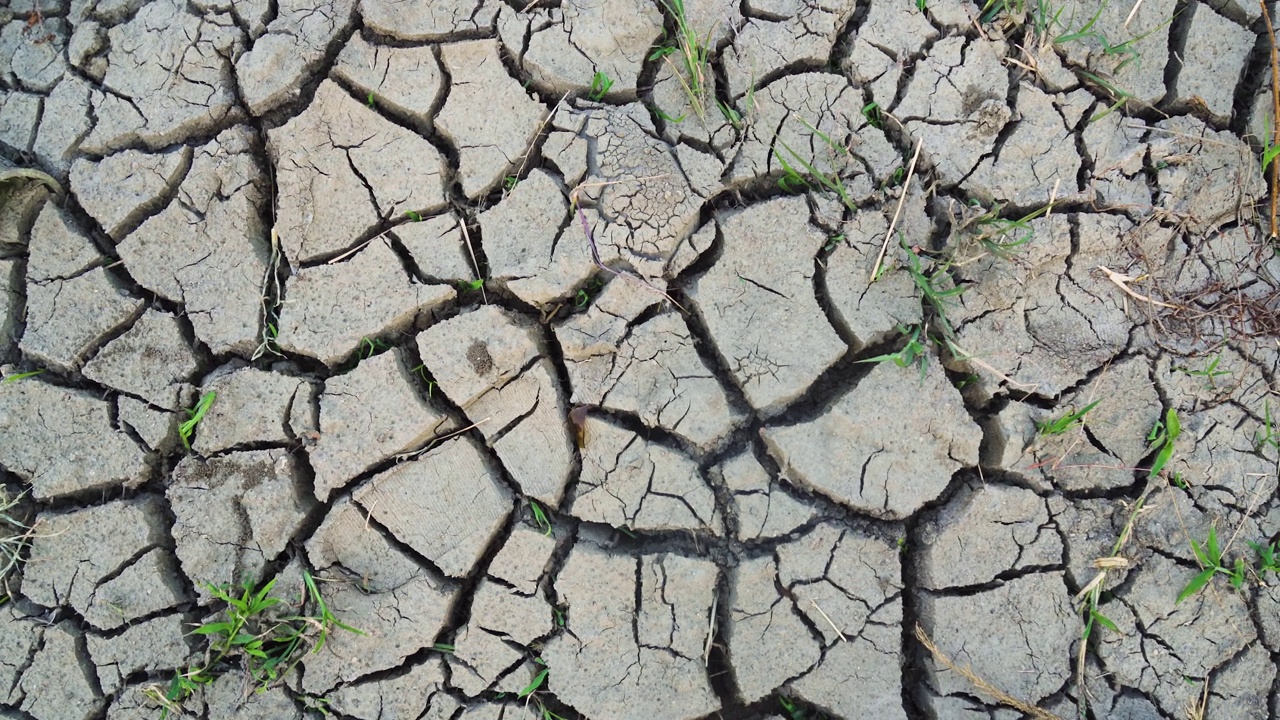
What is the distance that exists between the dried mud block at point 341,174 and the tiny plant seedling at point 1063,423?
1.68 m

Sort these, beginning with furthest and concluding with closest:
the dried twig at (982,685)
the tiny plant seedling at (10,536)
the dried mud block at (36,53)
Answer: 1. the dried mud block at (36,53)
2. the tiny plant seedling at (10,536)
3. the dried twig at (982,685)

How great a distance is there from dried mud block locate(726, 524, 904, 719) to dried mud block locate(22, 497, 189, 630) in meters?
1.45

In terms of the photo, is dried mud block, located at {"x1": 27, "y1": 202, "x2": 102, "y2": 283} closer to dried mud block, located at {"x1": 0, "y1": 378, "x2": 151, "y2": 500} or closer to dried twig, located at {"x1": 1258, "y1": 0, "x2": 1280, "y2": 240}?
dried mud block, located at {"x1": 0, "y1": 378, "x2": 151, "y2": 500}

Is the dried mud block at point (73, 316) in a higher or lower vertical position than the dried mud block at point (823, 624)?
higher

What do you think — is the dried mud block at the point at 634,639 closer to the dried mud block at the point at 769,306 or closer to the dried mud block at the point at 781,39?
the dried mud block at the point at 769,306

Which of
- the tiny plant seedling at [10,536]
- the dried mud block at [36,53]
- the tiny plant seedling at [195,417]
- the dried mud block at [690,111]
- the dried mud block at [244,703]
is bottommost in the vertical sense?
the dried mud block at [244,703]

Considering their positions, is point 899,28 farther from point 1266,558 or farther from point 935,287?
point 1266,558

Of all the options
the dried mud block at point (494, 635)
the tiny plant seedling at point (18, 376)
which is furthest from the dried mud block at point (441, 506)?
the tiny plant seedling at point (18, 376)

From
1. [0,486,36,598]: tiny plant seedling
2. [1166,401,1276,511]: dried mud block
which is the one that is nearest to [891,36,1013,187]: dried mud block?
[1166,401,1276,511]: dried mud block

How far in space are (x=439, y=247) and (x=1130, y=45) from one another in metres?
1.99

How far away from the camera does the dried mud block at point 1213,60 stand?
2.35 meters

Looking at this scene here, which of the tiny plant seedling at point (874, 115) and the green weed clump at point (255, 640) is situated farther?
the tiny plant seedling at point (874, 115)

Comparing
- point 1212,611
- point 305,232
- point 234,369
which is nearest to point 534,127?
point 305,232

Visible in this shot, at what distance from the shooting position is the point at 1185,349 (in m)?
2.25
